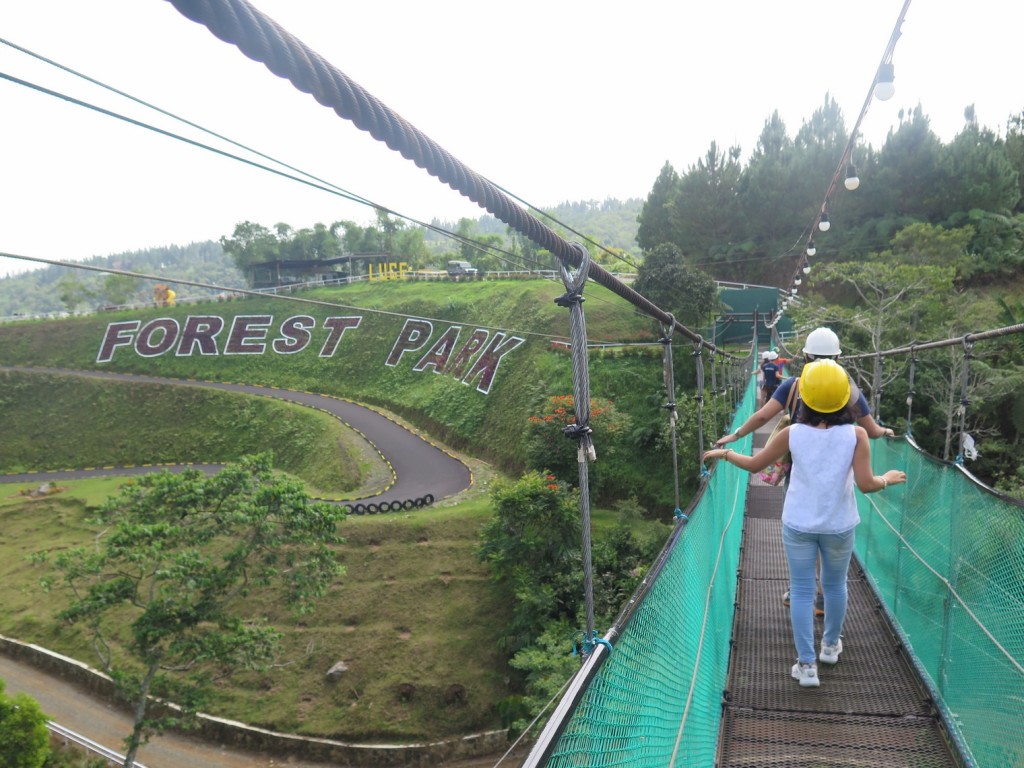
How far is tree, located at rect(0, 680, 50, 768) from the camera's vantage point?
748 cm

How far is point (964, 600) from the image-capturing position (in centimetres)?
237

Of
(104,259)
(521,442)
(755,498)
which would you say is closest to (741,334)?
(521,442)

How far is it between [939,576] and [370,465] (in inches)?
589

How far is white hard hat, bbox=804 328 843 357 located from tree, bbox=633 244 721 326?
46.8ft

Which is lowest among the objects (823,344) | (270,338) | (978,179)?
(270,338)

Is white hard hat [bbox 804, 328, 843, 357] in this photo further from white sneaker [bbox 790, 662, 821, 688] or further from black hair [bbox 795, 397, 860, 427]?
white sneaker [bbox 790, 662, 821, 688]

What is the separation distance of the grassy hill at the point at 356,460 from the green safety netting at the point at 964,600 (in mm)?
2863

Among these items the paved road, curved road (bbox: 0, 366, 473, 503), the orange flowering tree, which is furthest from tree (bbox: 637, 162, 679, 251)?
the paved road

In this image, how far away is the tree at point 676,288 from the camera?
17.3 metres

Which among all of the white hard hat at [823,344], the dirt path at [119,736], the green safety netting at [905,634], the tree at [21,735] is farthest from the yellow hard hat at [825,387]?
the tree at [21,735]

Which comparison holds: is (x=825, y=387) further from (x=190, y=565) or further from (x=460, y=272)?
(x=460, y=272)

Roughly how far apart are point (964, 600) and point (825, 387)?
0.96 metres

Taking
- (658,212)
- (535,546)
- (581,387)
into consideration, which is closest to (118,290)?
(658,212)

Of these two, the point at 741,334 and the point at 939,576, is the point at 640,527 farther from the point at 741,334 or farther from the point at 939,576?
the point at 741,334
